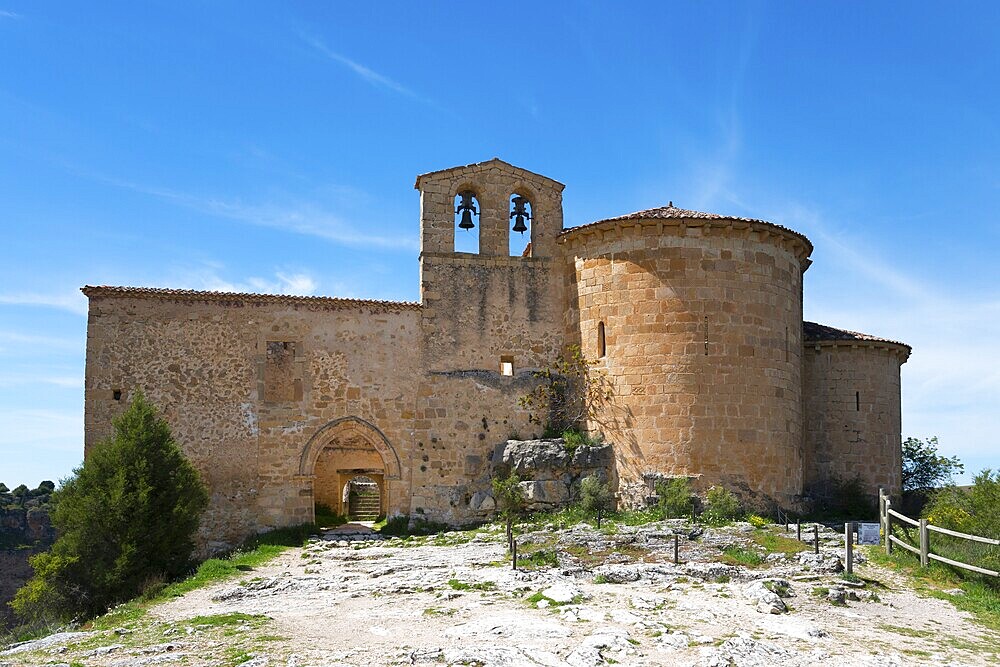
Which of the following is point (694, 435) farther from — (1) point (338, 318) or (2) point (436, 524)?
(1) point (338, 318)

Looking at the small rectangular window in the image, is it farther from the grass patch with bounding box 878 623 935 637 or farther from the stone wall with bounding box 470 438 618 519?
the grass patch with bounding box 878 623 935 637

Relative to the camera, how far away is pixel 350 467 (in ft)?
97.5

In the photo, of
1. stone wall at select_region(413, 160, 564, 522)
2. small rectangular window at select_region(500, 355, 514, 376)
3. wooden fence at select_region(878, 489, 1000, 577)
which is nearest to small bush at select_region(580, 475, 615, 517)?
stone wall at select_region(413, 160, 564, 522)

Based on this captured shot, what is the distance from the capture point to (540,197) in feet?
77.4

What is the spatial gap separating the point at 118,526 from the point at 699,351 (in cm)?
1251

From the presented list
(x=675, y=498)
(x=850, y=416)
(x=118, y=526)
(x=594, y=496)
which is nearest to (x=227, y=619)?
(x=118, y=526)

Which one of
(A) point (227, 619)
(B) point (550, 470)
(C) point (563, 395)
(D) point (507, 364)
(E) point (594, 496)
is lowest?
(A) point (227, 619)

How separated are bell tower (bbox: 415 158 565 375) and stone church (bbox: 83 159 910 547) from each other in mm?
40

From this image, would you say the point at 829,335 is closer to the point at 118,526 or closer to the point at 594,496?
the point at 594,496

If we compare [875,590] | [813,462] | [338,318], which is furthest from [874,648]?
[338,318]

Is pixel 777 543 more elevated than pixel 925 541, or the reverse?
pixel 925 541

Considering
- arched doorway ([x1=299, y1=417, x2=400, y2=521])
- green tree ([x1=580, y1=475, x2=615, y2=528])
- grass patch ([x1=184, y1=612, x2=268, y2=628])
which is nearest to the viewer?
grass patch ([x1=184, y1=612, x2=268, y2=628])

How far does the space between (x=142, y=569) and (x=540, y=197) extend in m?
12.5

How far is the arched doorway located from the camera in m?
22.0
